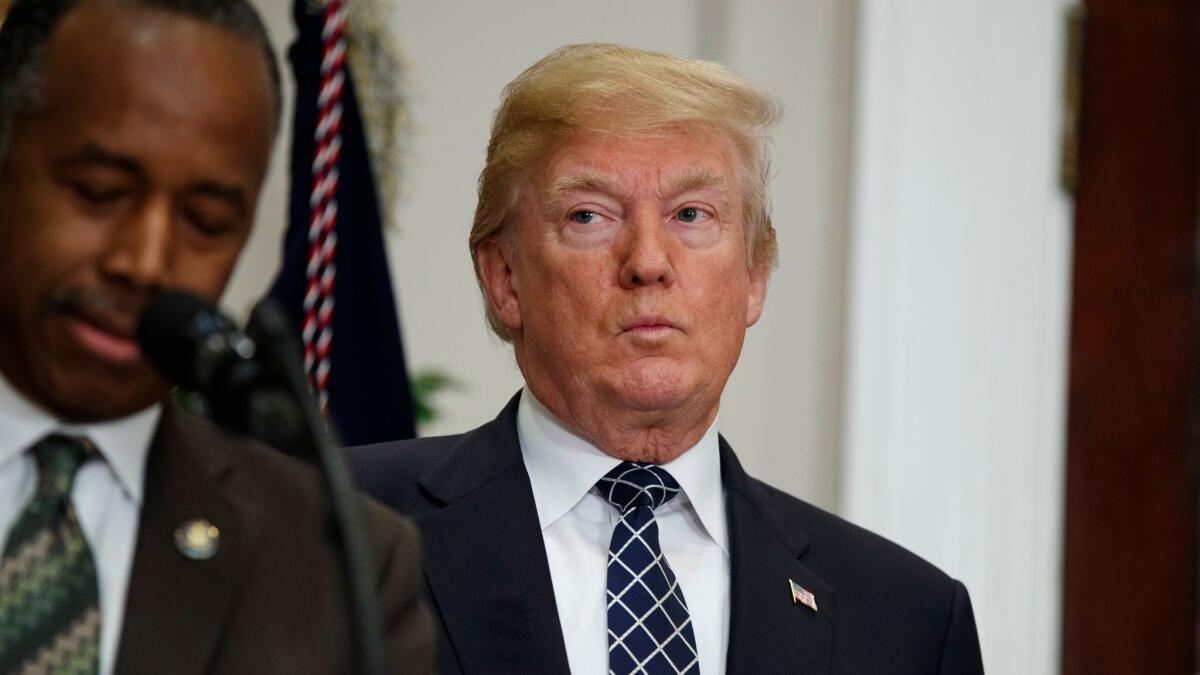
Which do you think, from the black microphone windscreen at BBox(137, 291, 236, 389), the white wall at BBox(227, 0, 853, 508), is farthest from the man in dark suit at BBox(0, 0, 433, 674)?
the white wall at BBox(227, 0, 853, 508)

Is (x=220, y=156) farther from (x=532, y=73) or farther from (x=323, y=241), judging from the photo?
(x=323, y=241)

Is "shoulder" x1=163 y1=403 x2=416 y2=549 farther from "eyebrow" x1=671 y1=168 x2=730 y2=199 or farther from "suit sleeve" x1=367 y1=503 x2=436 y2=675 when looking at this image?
"eyebrow" x1=671 y1=168 x2=730 y2=199

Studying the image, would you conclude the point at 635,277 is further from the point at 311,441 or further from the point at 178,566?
the point at 311,441

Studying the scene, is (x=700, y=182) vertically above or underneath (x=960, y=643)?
above

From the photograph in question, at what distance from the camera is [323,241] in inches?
124

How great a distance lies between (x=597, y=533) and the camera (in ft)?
7.61

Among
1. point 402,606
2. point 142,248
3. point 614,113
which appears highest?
point 614,113

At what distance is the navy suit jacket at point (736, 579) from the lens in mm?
2189

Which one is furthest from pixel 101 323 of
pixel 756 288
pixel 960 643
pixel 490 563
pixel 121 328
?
pixel 960 643

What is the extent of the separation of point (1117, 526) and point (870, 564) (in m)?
2.20

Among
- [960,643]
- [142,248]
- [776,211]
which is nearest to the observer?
[142,248]

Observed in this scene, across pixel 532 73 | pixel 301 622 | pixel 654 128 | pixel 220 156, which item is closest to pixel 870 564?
pixel 654 128

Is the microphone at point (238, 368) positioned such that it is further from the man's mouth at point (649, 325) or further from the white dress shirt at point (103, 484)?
the man's mouth at point (649, 325)

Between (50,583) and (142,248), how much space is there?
291 mm
